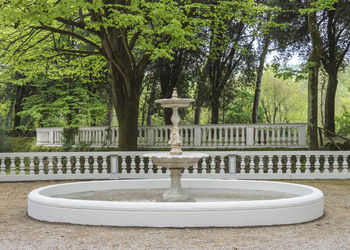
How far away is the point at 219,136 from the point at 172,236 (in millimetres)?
12753

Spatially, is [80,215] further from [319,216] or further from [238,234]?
[319,216]

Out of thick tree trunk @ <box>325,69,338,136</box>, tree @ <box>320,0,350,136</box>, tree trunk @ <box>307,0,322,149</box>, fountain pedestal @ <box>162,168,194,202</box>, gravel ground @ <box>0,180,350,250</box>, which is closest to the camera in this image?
gravel ground @ <box>0,180,350,250</box>

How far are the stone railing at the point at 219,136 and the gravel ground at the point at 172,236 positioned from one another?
10638 mm

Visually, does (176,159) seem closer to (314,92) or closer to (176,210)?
(176,210)

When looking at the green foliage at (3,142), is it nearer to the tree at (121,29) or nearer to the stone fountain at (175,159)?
the tree at (121,29)

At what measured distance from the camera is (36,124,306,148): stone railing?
1779 centimetres

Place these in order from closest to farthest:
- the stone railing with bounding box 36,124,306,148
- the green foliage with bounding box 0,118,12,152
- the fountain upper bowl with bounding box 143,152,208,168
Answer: the fountain upper bowl with bounding box 143,152,208,168 → the stone railing with bounding box 36,124,306,148 → the green foliage with bounding box 0,118,12,152

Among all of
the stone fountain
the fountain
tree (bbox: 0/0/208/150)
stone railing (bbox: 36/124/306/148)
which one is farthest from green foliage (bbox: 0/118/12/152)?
the stone fountain

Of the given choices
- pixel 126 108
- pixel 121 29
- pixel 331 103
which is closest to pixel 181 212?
pixel 121 29

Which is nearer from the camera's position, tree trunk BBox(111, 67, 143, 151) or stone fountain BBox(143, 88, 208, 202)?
stone fountain BBox(143, 88, 208, 202)

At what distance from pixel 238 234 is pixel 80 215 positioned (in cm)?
276

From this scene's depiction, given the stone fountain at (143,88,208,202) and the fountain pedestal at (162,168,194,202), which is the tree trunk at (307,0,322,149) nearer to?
the stone fountain at (143,88,208,202)

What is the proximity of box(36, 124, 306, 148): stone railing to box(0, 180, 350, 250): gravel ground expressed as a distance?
34.9 ft

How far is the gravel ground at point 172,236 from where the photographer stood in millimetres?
5406
